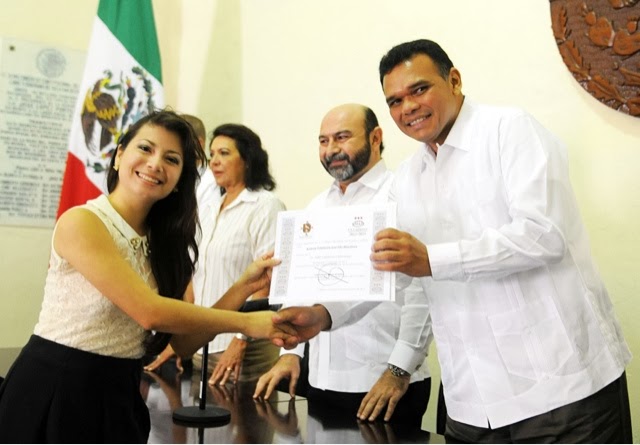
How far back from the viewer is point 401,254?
1.72 metres

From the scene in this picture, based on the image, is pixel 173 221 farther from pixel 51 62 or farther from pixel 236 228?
pixel 51 62

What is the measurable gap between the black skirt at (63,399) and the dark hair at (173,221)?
0.19 m

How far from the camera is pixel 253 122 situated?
4.42 m

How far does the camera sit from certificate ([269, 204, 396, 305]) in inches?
70.1

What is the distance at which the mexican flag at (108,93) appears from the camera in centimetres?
424

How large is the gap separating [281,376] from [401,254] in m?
0.86

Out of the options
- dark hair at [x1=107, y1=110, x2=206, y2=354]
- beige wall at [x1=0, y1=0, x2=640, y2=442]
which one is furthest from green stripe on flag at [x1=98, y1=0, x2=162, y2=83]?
dark hair at [x1=107, y1=110, x2=206, y2=354]

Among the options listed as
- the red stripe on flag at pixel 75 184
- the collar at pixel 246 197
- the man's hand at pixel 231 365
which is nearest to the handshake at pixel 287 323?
the man's hand at pixel 231 365

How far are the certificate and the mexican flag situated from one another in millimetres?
2514

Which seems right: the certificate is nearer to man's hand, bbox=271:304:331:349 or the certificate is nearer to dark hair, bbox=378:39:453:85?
man's hand, bbox=271:304:331:349

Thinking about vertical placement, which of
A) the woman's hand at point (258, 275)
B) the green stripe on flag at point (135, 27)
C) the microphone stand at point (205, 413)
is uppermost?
the green stripe on flag at point (135, 27)

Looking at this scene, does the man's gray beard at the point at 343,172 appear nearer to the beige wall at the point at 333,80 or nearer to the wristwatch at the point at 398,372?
the beige wall at the point at 333,80

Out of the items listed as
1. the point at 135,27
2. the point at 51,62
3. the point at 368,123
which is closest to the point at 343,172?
the point at 368,123

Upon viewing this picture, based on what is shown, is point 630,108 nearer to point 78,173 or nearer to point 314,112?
point 314,112
